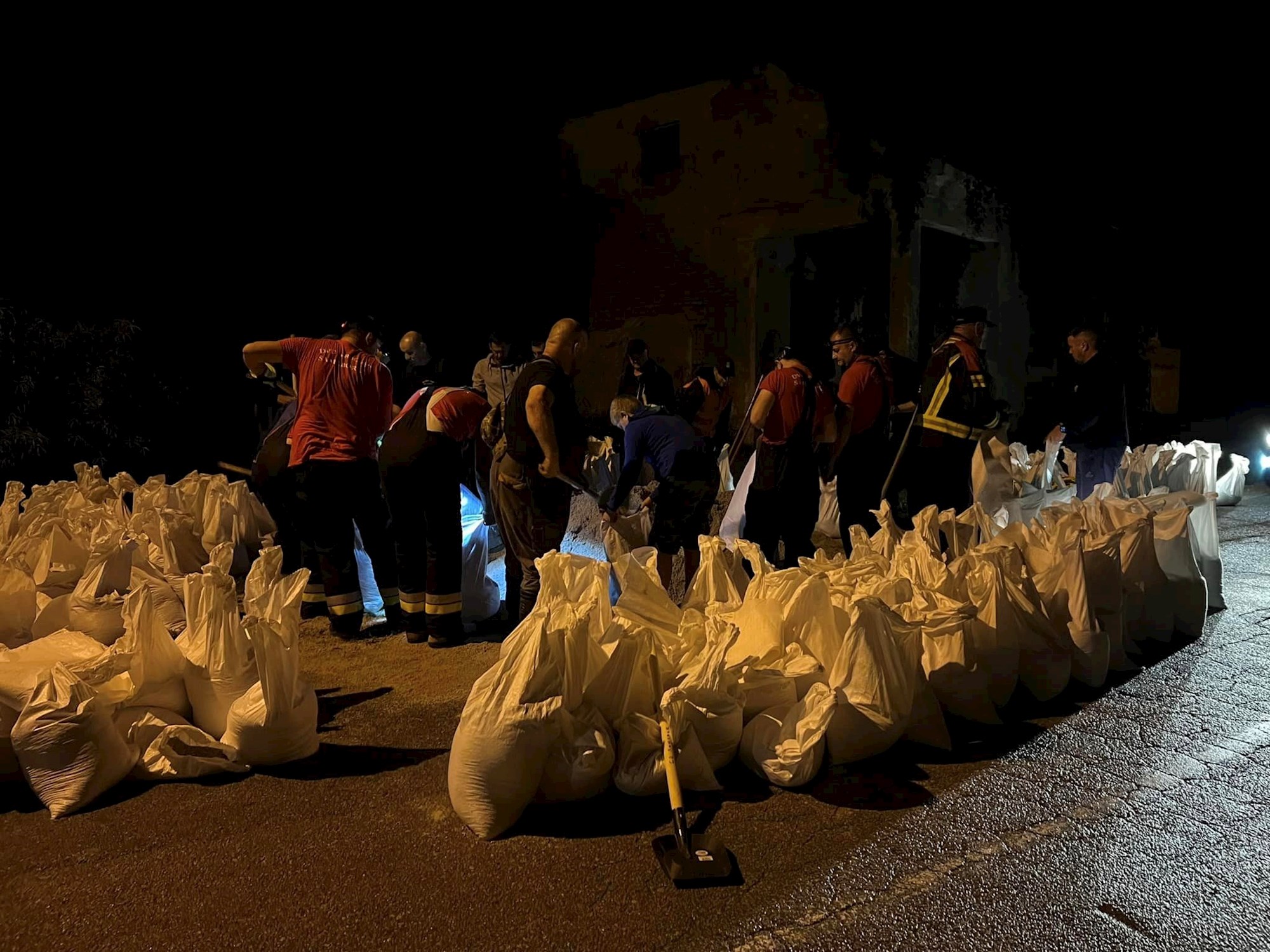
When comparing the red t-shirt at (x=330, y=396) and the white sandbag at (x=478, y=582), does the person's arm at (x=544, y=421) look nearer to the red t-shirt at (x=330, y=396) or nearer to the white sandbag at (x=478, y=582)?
the white sandbag at (x=478, y=582)

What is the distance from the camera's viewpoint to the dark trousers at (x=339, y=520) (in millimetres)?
4441

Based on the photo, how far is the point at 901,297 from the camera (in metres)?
12.2

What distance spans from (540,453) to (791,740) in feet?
6.60

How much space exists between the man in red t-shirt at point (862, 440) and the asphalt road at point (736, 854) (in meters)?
2.71

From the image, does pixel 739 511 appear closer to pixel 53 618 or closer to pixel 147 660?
pixel 147 660

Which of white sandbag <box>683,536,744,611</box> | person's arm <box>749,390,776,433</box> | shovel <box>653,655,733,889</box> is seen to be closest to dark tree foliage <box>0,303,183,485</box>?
person's arm <box>749,390,776,433</box>

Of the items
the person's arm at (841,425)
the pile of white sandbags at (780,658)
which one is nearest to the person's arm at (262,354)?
the pile of white sandbags at (780,658)

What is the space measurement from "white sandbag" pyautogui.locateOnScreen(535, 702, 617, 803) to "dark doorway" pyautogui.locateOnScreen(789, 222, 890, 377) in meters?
13.1

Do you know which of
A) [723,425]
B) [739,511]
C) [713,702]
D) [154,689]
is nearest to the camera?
[713,702]

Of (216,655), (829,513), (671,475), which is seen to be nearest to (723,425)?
(829,513)

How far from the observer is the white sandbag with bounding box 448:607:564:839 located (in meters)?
2.43

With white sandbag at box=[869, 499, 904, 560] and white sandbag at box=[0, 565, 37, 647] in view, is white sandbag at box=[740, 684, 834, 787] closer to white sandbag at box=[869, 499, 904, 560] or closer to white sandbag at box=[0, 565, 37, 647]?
white sandbag at box=[869, 499, 904, 560]

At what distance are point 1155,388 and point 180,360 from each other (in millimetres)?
16028

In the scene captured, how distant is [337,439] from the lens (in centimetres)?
444
